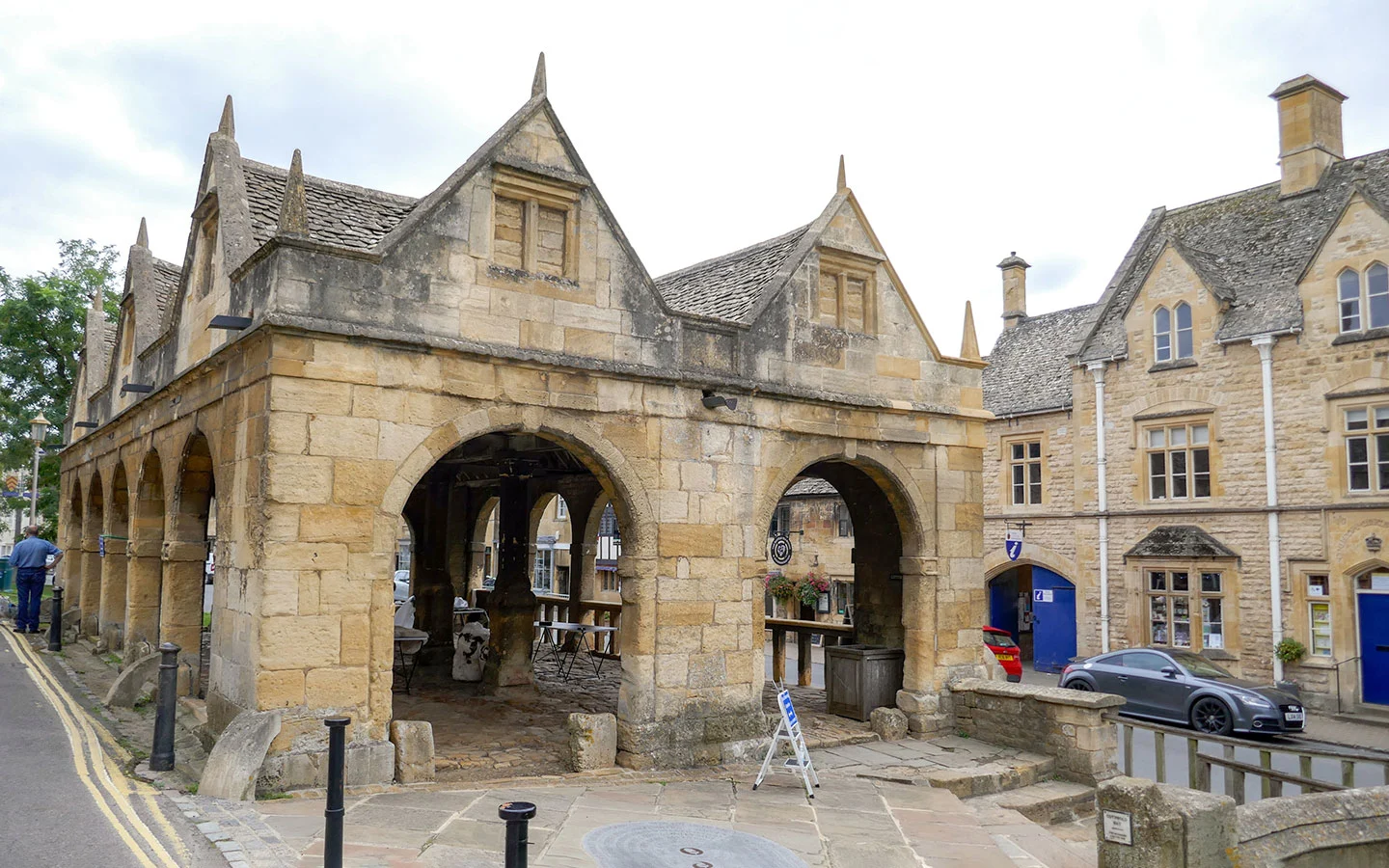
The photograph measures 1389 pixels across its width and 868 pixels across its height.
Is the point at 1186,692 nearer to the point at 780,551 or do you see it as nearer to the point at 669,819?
the point at 780,551

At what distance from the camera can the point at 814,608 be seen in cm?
2934

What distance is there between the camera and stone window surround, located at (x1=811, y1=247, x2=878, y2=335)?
1180 cm

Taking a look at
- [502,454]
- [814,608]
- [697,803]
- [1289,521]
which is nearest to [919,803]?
[697,803]

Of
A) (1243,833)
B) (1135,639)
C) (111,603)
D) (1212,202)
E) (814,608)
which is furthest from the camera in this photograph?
(814,608)

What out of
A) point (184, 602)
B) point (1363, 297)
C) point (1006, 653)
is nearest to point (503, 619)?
point (184, 602)

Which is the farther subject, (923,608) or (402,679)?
(402,679)

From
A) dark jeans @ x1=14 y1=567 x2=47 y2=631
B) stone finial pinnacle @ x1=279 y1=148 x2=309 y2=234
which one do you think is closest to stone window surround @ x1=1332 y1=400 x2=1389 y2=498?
stone finial pinnacle @ x1=279 y1=148 x2=309 y2=234

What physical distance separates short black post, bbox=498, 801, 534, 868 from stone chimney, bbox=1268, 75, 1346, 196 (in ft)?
78.3

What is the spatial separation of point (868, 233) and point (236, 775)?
352 inches

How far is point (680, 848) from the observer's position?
7.12 m

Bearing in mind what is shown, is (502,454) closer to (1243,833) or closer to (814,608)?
(1243,833)

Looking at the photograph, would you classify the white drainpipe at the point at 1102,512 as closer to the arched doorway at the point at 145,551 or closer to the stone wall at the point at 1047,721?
the stone wall at the point at 1047,721

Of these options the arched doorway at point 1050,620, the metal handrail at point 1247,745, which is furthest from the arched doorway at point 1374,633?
the metal handrail at point 1247,745

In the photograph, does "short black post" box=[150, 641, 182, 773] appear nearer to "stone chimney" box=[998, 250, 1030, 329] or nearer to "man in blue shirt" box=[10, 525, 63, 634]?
"man in blue shirt" box=[10, 525, 63, 634]
